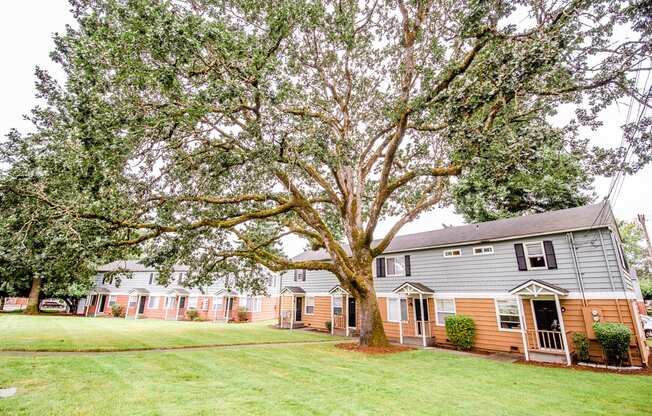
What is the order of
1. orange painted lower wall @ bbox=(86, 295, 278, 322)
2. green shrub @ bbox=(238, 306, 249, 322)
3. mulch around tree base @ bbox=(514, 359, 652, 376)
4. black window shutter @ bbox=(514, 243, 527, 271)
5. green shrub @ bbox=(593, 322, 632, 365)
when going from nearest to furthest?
mulch around tree base @ bbox=(514, 359, 652, 376)
green shrub @ bbox=(593, 322, 632, 365)
black window shutter @ bbox=(514, 243, 527, 271)
green shrub @ bbox=(238, 306, 249, 322)
orange painted lower wall @ bbox=(86, 295, 278, 322)

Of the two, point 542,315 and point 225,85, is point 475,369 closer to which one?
point 542,315

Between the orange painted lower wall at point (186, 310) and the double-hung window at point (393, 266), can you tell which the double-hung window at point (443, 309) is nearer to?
the double-hung window at point (393, 266)

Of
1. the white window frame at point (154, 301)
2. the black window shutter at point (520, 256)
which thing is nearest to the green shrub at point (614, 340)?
the black window shutter at point (520, 256)

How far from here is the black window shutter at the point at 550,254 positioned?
1353 centimetres

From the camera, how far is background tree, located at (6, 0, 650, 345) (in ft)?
25.3

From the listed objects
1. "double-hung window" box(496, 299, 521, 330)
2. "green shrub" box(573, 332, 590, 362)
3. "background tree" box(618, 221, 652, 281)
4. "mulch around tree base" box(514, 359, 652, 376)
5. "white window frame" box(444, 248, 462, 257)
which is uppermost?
"background tree" box(618, 221, 652, 281)

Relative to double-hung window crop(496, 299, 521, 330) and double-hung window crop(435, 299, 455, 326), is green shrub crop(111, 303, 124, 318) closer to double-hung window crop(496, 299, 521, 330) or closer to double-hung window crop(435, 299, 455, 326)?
double-hung window crop(435, 299, 455, 326)

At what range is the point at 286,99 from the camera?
10.9 metres

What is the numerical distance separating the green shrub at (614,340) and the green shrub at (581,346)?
22.8 inches

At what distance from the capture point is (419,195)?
16.3 meters

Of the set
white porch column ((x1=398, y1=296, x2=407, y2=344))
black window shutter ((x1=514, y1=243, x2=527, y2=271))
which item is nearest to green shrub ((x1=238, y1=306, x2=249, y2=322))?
white porch column ((x1=398, y1=296, x2=407, y2=344))

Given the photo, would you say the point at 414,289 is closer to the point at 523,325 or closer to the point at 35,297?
the point at 523,325

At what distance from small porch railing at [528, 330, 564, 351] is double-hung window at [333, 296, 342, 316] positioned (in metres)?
12.0

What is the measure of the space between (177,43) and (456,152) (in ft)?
26.2
